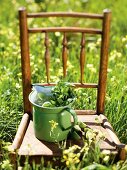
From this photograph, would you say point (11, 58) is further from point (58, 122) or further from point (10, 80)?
point (58, 122)

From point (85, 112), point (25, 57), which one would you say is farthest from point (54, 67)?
point (25, 57)

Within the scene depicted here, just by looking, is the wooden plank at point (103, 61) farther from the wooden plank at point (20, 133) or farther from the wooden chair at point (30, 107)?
the wooden plank at point (20, 133)

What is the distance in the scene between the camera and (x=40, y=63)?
11.3ft

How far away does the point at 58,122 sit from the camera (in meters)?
2.27

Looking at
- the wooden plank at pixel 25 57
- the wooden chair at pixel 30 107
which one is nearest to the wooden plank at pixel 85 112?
the wooden chair at pixel 30 107

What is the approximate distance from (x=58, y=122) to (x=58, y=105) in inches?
3.9

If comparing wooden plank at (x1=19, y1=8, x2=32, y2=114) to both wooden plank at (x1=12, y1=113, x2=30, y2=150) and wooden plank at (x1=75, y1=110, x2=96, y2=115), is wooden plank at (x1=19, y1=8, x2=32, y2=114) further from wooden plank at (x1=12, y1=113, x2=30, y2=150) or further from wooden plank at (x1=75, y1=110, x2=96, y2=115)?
wooden plank at (x1=75, y1=110, x2=96, y2=115)

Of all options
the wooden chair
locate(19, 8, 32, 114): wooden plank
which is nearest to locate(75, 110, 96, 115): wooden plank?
the wooden chair

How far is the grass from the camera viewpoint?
2.79 m

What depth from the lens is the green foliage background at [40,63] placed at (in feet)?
9.14

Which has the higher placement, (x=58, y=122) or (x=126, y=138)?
(x=58, y=122)

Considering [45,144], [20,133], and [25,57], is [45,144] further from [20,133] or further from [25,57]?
[25,57]

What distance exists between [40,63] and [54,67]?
12 cm

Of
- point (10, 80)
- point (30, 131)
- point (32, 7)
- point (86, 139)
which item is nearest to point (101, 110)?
point (86, 139)
